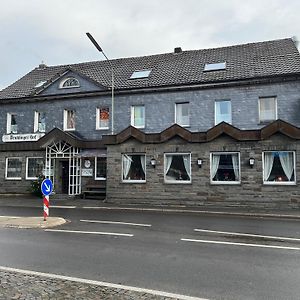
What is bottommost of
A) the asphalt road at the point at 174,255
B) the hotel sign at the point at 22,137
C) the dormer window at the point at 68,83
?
the asphalt road at the point at 174,255

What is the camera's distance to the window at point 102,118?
78.0ft

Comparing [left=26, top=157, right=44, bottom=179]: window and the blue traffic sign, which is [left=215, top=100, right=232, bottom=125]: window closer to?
the blue traffic sign

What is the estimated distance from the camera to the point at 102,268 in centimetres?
636

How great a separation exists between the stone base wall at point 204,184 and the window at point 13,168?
8.32 metres

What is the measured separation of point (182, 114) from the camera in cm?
2223

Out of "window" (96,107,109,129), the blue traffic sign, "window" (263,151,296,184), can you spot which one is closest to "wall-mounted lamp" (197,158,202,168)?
"window" (263,151,296,184)

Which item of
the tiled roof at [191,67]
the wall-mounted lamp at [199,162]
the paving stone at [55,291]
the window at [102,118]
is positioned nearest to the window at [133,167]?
the wall-mounted lamp at [199,162]

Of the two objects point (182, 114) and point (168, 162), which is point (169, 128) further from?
point (182, 114)

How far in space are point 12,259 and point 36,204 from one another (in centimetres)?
1257

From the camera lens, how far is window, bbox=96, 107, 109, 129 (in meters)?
23.8

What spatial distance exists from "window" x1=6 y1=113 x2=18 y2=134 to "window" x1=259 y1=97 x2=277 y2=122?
17.4m

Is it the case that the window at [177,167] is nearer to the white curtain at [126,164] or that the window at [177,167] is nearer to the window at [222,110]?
→ the white curtain at [126,164]

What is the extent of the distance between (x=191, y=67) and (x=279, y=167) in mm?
9984

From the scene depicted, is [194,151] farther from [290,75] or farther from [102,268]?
[102,268]
